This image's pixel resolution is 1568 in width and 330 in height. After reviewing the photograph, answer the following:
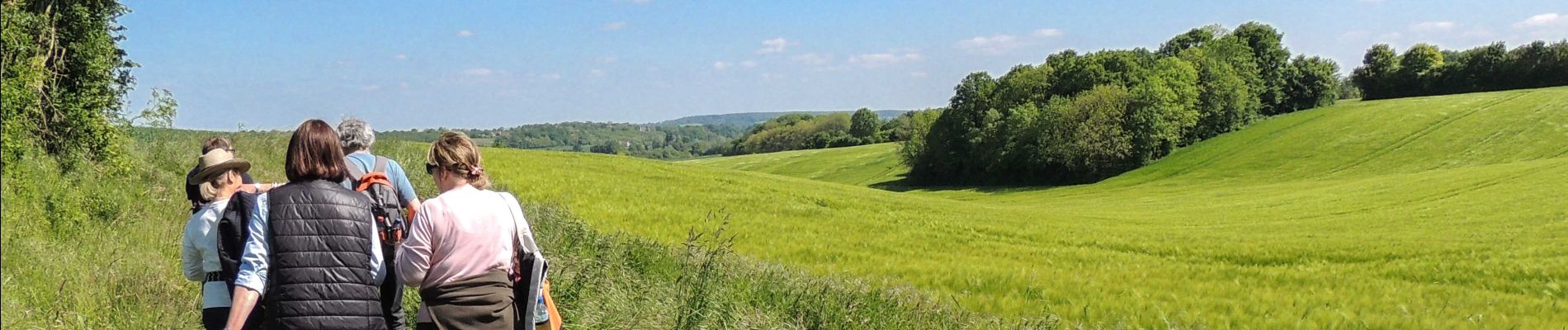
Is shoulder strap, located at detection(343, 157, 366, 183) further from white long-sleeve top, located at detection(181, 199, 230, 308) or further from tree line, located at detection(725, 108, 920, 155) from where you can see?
tree line, located at detection(725, 108, 920, 155)

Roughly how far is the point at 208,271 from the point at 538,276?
4.84ft

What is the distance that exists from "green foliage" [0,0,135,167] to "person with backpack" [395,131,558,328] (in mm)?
10909

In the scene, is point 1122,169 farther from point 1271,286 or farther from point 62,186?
point 62,186

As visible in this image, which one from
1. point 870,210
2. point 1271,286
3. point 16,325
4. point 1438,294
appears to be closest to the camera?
point 16,325

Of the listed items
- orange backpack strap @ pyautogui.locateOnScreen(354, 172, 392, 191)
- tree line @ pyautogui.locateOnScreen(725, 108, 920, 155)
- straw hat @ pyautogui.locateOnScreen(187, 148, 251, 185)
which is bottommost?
tree line @ pyautogui.locateOnScreen(725, 108, 920, 155)

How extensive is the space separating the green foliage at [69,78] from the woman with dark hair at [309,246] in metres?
10.7

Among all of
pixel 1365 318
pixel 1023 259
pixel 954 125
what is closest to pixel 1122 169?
pixel 954 125

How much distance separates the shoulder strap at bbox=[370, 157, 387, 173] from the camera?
18.7 ft

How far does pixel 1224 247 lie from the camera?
1820cm

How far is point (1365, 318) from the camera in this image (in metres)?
10.3

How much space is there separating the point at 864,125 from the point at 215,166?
439 ft

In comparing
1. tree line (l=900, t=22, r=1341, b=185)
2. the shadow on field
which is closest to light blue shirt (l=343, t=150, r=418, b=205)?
the shadow on field

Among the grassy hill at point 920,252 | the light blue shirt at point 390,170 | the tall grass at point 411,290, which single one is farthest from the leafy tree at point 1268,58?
the light blue shirt at point 390,170

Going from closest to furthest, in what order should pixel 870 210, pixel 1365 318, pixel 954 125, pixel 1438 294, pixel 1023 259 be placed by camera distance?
1. pixel 1365 318
2. pixel 1438 294
3. pixel 1023 259
4. pixel 870 210
5. pixel 954 125
